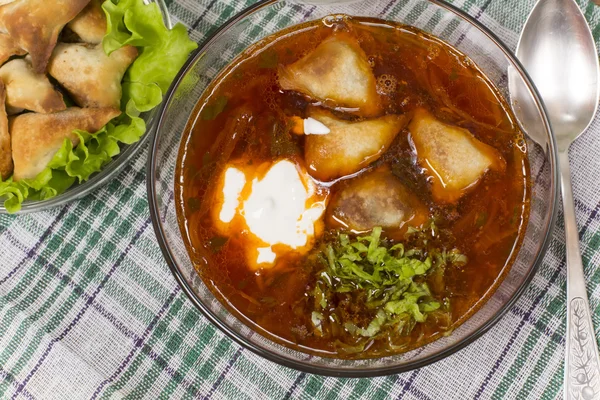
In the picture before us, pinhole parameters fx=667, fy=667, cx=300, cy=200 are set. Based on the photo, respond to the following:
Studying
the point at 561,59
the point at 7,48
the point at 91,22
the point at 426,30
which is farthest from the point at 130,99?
the point at 561,59

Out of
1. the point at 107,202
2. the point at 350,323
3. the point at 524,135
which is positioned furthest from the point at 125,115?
the point at 524,135

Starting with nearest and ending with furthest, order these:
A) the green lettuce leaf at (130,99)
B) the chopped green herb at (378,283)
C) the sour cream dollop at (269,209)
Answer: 1. the chopped green herb at (378,283)
2. the sour cream dollop at (269,209)
3. the green lettuce leaf at (130,99)

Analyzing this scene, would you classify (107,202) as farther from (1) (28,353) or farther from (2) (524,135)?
(2) (524,135)

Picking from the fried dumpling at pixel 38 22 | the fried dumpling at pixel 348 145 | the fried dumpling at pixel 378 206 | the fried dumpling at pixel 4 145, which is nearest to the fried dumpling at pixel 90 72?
the fried dumpling at pixel 38 22

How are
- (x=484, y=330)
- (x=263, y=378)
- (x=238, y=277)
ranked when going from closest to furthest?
(x=484, y=330), (x=238, y=277), (x=263, y=378)

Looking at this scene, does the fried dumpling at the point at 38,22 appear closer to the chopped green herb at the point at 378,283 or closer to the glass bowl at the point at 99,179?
the glass bowl at the point at 99,179

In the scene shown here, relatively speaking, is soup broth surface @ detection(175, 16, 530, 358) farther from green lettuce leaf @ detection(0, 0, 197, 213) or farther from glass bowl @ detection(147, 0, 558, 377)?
green lettuce leaf @ detection(0, 0, 197, 213)
